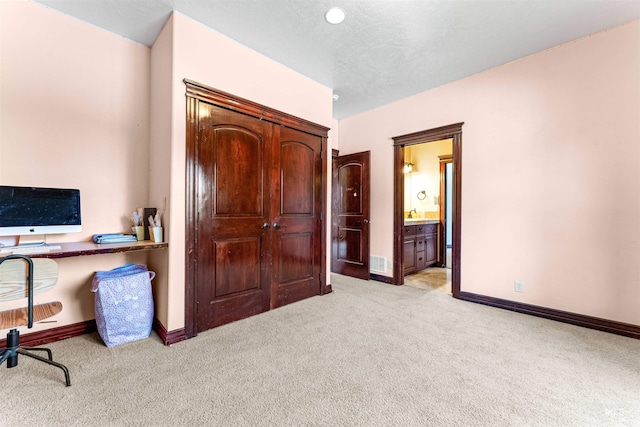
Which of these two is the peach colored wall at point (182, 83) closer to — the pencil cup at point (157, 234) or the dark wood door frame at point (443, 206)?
the pencil cup at point (157, 234)

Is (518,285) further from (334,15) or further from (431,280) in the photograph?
(334,15)

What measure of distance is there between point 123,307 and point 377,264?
→ 10.7ft

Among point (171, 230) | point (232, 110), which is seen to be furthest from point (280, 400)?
point (232, 110)

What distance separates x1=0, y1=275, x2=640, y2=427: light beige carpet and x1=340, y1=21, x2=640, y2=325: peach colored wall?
1.71 feet

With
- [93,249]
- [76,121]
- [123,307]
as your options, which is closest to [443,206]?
[123,307]

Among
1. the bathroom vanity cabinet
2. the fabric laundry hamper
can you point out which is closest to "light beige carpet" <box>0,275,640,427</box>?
the fabric laundry hamper

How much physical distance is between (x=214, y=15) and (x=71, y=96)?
4.64ft

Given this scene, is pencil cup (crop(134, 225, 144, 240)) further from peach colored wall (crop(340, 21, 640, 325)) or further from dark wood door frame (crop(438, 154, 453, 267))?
dark wood door frame (crop(438, 154, 453, 267))

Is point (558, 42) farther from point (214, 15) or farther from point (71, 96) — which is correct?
point (71, 96)

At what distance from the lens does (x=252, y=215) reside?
9.02 feet

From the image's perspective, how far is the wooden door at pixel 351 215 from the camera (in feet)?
14.2

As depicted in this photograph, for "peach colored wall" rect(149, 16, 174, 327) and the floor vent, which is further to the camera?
the floor vent

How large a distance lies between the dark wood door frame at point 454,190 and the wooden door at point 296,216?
4.23 ft

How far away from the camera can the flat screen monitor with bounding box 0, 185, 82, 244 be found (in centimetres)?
189
